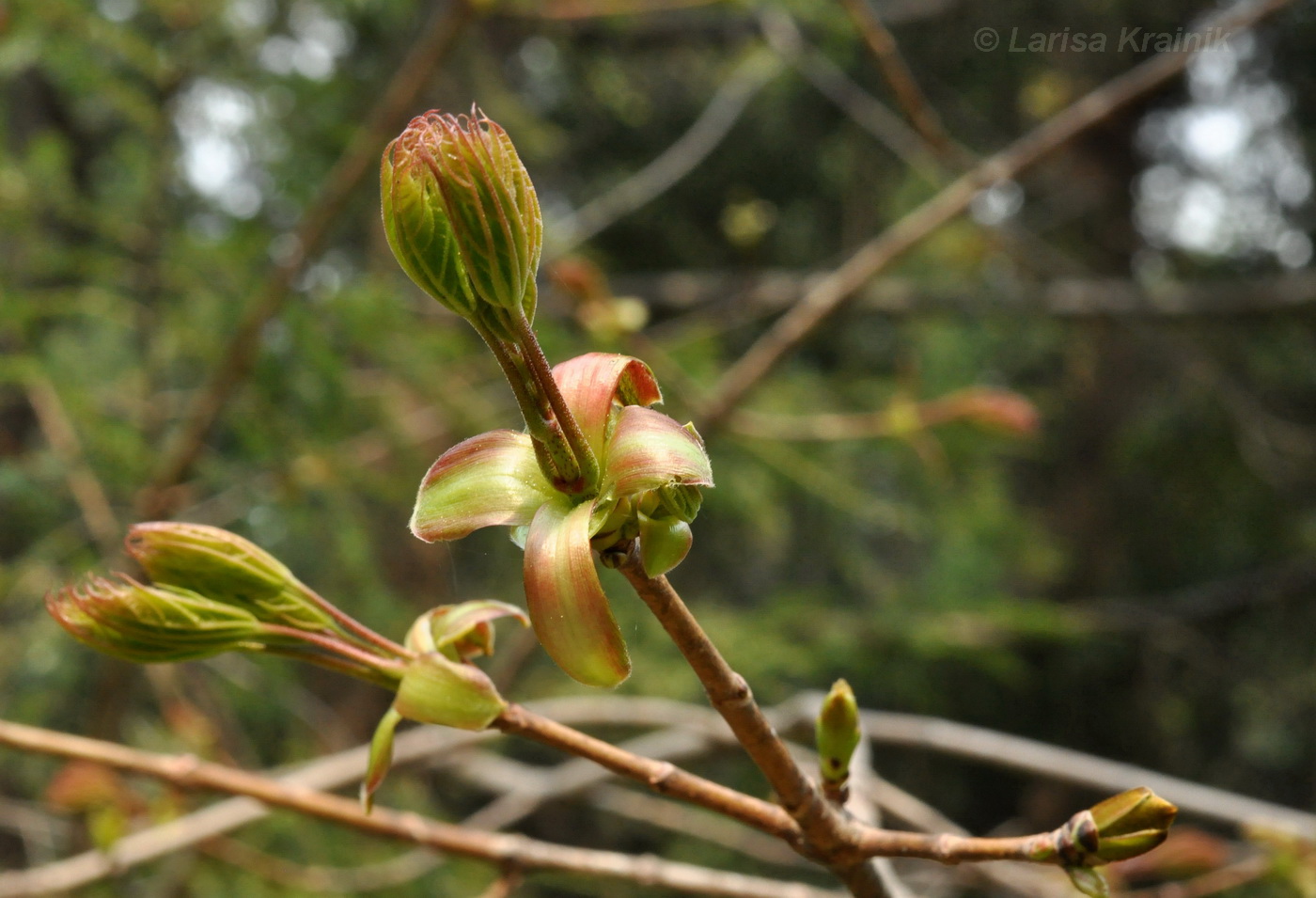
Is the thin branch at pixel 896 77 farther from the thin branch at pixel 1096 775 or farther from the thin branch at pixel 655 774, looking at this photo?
the thin branch at pixel 655 774

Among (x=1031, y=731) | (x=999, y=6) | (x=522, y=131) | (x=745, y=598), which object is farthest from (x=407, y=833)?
(x=999, y=6)

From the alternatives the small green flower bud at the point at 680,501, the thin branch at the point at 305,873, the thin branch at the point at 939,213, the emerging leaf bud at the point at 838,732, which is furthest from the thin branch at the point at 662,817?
the small green flower bud at the point at 680,501

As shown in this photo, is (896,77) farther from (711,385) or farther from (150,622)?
(150,622)

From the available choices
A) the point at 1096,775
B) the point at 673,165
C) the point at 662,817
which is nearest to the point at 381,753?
the point at 1096,775

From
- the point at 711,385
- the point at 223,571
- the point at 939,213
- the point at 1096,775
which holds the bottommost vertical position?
the point at 223,571

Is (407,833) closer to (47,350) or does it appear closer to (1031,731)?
(47,350)

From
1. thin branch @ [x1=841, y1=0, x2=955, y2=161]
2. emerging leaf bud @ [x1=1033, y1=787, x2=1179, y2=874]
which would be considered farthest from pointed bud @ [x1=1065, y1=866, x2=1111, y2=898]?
Result: thin branch @ [x1=841, y1=0, x2=955, y2=161]

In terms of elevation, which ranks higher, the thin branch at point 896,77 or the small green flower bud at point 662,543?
the thin branch at point 896,77

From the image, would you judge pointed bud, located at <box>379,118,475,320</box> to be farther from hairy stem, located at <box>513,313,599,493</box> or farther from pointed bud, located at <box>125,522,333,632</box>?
pointed bud, located at <box>125,522,333,632</box>
